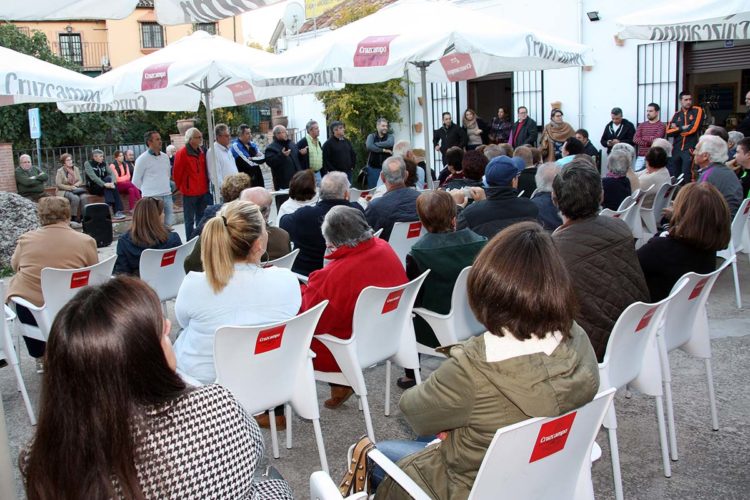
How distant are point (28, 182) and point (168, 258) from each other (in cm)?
774

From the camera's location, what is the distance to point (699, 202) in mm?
3480

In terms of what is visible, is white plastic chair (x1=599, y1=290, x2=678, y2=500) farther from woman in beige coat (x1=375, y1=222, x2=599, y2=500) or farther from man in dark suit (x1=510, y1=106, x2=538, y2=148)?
man in dark suit (x1=510, y1=106, x2=538, y2=148)

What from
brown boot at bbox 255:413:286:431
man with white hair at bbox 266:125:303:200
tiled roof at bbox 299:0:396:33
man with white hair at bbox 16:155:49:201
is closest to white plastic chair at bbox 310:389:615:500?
brown boot at bbox 255:413:286:431

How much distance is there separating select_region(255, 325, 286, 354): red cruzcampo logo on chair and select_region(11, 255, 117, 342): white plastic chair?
6.03 feet

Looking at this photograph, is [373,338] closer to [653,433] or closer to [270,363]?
[270,363]

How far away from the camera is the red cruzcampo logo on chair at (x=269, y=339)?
9.36 ft

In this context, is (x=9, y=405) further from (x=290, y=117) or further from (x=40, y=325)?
(x=290, y=117)

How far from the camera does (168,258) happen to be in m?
5.06

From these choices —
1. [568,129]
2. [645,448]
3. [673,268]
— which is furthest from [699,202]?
[568,129]

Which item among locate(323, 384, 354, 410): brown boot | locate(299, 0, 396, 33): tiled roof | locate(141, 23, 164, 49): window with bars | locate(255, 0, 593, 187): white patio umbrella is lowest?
locate(323, 384, 354, 410): brown boot

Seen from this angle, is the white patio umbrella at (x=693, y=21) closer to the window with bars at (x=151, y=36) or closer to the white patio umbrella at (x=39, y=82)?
the white patio umbrella at (x=39, y=82)

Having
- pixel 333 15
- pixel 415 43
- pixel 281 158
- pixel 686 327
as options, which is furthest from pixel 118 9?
pixel 333 15

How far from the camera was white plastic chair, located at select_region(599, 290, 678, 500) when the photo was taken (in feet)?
9.32

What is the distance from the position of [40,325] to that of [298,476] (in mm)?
1993
